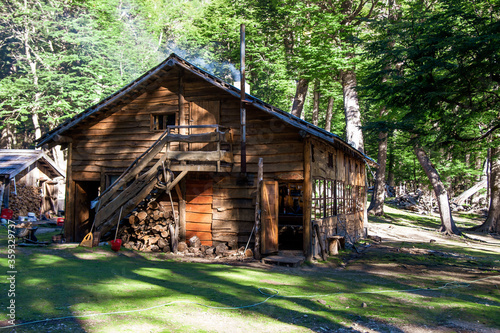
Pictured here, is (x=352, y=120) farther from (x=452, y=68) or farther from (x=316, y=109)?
(x=452, y=68)

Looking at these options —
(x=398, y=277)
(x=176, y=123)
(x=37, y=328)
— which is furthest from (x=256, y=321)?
(x=176, y=123)

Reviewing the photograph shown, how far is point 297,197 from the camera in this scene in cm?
2075

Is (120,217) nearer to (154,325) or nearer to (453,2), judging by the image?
(154,325)

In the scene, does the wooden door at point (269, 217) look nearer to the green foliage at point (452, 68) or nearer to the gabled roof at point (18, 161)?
the green foliage at point (452, 68)

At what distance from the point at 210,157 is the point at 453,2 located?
32.4 feet

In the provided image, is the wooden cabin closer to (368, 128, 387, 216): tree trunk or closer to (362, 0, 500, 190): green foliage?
(362, 0, 500, 190): green foliage

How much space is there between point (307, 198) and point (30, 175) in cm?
2151

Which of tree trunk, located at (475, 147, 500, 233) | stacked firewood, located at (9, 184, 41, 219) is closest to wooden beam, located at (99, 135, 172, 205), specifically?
stacked firewood, located at (9, 184, 41, 219)

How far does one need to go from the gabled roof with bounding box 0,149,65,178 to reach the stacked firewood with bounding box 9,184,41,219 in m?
1.25

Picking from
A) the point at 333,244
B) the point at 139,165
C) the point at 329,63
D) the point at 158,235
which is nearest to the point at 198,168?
the point at 139,165

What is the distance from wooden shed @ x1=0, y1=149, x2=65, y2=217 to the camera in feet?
76.1

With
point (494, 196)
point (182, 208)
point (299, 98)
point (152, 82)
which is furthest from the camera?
point (299, 98)

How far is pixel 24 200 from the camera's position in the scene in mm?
24766

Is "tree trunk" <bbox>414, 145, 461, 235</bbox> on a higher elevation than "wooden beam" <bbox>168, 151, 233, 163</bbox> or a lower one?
lower
